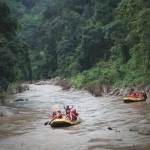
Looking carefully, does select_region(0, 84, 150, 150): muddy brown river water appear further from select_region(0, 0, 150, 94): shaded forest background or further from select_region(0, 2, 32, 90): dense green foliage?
select_region(0, 2, 32, 90): dense green foliage

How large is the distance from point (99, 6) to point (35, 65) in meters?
23.6

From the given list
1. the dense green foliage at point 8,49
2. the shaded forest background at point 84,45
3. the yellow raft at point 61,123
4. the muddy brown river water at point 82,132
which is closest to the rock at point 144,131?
the muddy brown river water at point 82,132

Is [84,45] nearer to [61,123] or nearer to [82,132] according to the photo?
[61,123]

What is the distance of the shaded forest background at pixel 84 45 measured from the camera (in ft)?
43.3

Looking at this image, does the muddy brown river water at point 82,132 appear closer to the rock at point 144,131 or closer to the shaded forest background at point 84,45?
the rock at point 144,131

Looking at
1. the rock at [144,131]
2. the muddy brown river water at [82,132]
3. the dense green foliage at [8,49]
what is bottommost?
the muddy brown river water at [82,132]

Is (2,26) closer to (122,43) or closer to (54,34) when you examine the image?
(122,43)

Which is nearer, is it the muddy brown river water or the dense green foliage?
the muddy brown river water

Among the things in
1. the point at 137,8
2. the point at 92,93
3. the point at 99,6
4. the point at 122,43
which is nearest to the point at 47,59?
the point at 99,6

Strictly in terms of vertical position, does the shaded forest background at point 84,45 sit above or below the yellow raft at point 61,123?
above

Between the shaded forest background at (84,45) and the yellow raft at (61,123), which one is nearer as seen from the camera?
the shaded forest background at (84,45)

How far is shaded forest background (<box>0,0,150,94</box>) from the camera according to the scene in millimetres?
13211

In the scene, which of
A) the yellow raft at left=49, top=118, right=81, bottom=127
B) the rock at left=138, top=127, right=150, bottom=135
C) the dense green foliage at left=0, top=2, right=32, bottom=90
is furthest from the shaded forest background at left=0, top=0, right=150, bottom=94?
the yellow raft at left=49, top=118, right=81, bottom=127

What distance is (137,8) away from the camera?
1242 cm
